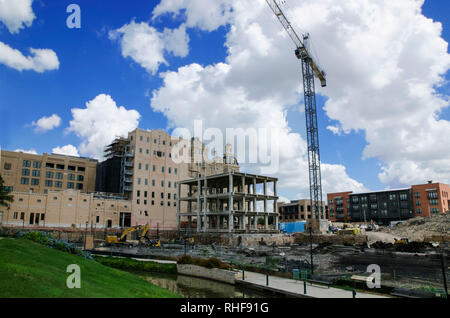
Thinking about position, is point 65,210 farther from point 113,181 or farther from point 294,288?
point 294,288

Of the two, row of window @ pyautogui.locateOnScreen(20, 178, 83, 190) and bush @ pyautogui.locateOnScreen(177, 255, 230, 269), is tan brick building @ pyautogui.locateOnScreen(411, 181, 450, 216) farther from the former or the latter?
row of window @ pyautogui.locateOnScreen(20, 178, 83, 190)

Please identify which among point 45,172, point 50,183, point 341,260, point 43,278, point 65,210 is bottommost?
point 341,260

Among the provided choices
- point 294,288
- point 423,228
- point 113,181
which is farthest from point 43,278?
point 113,181

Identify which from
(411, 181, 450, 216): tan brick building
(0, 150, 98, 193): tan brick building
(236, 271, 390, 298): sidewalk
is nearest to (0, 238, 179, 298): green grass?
(236, 271, 390, 298): sidewalk

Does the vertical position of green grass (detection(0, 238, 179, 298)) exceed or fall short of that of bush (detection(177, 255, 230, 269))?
it exceeds it

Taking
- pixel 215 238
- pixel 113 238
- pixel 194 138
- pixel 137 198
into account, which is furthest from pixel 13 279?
pixel 194 138

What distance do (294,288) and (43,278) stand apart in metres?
14.7

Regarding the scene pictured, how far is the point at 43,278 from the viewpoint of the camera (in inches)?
486

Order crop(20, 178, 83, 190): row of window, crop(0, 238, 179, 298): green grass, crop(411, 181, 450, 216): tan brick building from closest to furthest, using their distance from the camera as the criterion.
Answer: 1. crop(0, 238, 179, 298): green grass
2. crop(20, 178, 83, 190): row of window
3. crop(411, 181, 450, 216): tan brick building

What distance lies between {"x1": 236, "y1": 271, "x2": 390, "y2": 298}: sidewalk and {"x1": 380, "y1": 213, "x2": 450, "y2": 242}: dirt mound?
5975 centimetres

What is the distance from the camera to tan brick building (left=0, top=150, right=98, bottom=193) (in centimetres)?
9031

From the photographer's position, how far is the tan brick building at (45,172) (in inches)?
3556

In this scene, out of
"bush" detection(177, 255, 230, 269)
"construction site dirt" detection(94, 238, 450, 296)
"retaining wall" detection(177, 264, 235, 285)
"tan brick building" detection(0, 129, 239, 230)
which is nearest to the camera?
"retaining wall" detection(177, 264, 235, 285)

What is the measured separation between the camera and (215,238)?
69688 mm
